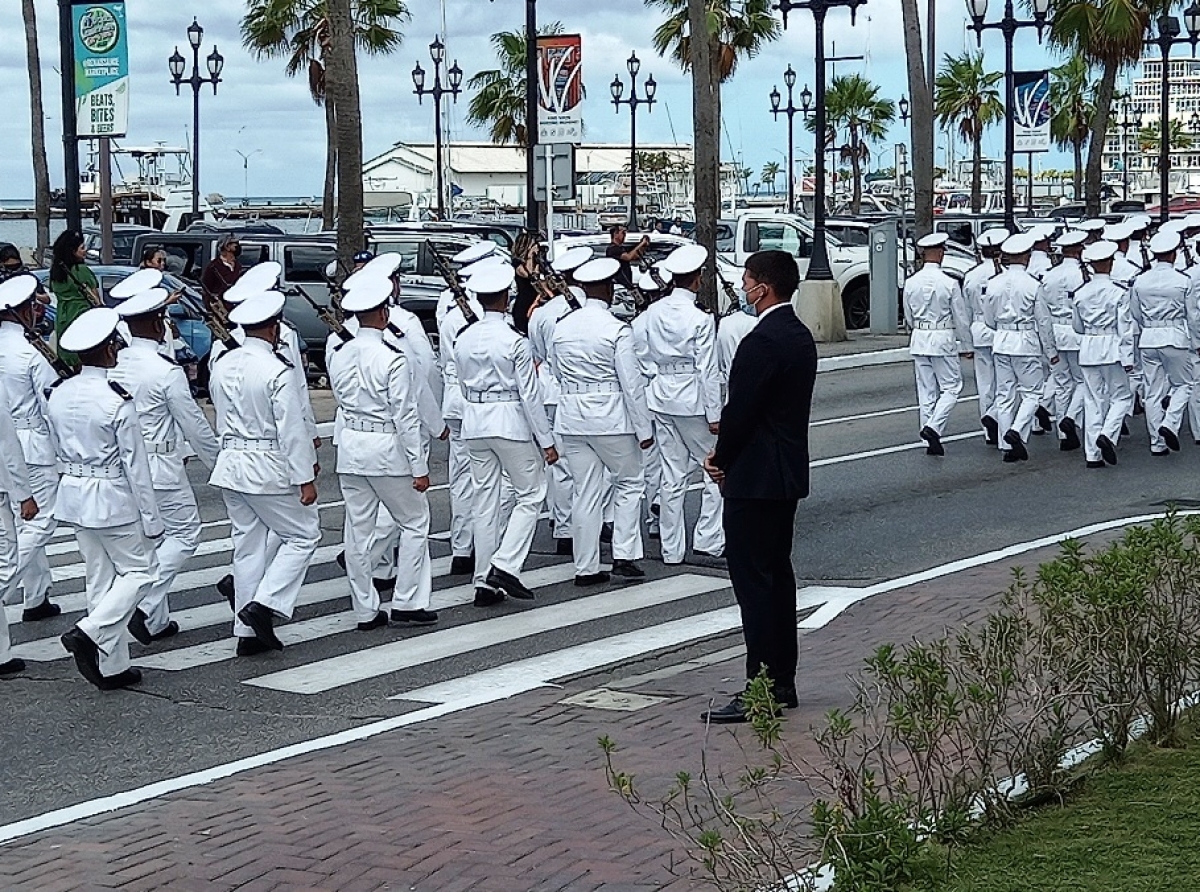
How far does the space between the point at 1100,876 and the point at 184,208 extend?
64.2m

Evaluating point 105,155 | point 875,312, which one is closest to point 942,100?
point 875,312

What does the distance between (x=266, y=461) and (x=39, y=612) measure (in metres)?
2.13

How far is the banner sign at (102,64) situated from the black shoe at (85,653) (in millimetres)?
13311

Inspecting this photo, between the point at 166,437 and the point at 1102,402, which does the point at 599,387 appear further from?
the point at 1102,402

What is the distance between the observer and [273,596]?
1002 centimetres

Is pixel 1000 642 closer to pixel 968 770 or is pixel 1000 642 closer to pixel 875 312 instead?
pixel 968 770

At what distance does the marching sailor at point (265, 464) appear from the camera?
1003cm

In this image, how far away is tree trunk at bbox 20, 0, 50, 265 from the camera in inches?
1385

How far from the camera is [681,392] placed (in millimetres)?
12633

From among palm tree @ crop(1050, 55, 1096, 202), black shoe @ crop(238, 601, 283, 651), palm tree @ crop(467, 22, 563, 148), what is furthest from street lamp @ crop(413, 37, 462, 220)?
black shoe @ crop(238, 601, 283, 651)

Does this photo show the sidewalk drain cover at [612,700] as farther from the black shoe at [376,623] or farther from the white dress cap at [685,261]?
the white dress cap at [685,261]

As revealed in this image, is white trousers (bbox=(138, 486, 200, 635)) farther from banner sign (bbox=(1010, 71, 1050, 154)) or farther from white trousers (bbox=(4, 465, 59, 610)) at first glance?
banner sign (bbox=(1010, 71, 1050, 154))

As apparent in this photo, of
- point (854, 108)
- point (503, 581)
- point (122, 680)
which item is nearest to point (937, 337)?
point (503, 581)

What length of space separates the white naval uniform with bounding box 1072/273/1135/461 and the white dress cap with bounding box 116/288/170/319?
9.16 metres
